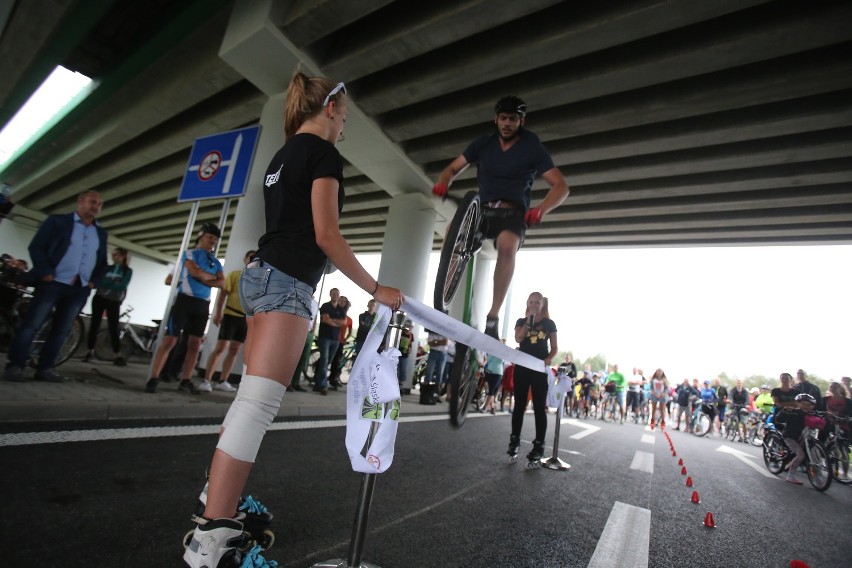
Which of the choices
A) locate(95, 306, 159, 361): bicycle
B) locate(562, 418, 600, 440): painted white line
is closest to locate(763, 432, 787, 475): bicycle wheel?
locate(562, 418, 600, 440): painted white line

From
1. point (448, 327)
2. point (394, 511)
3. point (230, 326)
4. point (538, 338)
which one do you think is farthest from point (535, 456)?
point (230, 326)

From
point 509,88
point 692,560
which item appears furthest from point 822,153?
point 692,560

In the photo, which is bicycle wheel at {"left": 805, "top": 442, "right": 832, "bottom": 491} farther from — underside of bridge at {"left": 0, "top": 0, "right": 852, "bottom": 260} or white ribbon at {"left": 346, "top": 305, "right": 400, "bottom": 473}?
white ribbon at {"left": 346, "top": 305, "right": 400, "bottom": 473}

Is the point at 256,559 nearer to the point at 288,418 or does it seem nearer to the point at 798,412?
the point at 288,418

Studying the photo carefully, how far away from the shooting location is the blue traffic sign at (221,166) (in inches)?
213

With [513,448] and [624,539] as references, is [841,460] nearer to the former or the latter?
[513,448]

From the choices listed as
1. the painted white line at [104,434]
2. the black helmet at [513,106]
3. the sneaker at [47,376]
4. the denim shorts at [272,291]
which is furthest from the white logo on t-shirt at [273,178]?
the sneaker at [47,376]

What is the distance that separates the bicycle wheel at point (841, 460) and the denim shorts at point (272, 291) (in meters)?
9.99

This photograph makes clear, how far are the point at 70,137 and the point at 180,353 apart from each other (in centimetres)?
1480

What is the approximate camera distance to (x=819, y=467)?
6906 millimetres

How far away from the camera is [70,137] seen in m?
15.9

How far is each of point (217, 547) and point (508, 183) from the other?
301 cm

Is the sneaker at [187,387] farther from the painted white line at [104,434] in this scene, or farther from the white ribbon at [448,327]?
the white ribbon at [448,327]

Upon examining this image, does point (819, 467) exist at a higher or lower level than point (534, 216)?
lower
